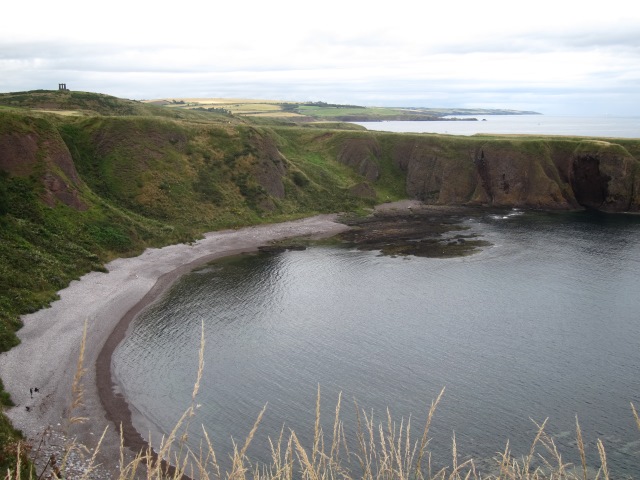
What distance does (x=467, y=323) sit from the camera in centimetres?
5103

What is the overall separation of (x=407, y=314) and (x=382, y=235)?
34.7 metres

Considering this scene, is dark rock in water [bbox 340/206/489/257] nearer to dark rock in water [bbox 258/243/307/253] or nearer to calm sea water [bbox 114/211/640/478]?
calm sea water [bbox 114/211/640/478]

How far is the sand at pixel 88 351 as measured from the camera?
3269 cm

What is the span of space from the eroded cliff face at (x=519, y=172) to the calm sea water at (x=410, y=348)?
Result: 35613mm

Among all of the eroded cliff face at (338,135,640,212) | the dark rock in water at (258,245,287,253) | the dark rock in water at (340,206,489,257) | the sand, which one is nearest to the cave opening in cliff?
the eroded cliff face at (338,135,640,212)

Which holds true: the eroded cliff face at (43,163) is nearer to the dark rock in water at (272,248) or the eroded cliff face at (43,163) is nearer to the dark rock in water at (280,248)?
the dark rock in water at (272,248)

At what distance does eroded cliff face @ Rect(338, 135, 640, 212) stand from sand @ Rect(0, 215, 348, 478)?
188 feet

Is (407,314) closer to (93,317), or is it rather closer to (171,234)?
(93,317)

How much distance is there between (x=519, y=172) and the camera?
110875mm

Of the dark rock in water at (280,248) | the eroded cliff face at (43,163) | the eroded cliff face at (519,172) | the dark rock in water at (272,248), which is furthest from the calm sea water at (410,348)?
the eroded cliff face at (519,172)

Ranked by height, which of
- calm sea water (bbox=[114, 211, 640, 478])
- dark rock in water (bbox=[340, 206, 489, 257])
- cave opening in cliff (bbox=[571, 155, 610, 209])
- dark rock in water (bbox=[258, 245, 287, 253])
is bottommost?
calm sea water (bbox=[114, 211, 640, 478])

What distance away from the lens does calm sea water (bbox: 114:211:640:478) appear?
34562 millimetres

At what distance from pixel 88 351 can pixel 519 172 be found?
90.2 metres

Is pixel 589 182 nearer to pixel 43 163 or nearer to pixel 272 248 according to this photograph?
pixel 272 248
